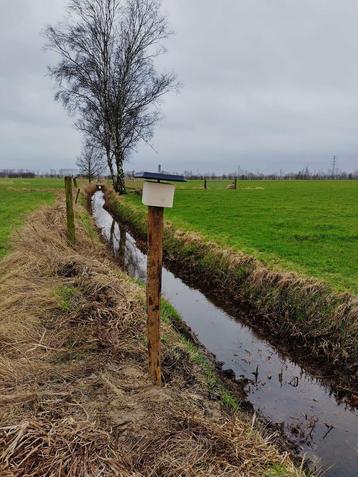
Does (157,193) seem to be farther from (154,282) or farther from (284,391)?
(284,391)

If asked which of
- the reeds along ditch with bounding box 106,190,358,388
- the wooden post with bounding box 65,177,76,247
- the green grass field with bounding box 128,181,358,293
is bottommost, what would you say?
the reeds along ditch with bounding box 106,190,358,388

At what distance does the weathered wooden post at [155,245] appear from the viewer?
372 cm

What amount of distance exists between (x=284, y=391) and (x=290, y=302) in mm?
2084

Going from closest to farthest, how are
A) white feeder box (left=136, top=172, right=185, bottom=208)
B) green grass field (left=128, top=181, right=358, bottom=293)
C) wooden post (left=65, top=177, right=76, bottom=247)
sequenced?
white feeder box (left=136, top=172, right=185, bottom=208) → green grass field (left=128, top=181, right=358, bottom=293) → wooden post (left=65, top=177, right=76, bottom=247)

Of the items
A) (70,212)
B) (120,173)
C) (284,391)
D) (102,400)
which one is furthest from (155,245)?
(120,173)

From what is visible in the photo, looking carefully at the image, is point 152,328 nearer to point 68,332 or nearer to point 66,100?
point 68,332

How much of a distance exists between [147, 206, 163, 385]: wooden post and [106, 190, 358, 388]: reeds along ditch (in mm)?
3176

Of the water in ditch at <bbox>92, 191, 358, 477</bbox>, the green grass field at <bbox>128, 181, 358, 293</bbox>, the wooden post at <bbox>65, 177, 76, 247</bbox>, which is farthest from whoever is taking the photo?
the wooden post at <bbox>65, 177, 76, 247</bbox>

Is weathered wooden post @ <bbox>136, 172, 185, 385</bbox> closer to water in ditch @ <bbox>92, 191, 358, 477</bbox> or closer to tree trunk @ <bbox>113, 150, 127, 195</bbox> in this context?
water in ditch @ <bbox>92, 191, 358, 477</bbox>

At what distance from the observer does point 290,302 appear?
24.1 feet

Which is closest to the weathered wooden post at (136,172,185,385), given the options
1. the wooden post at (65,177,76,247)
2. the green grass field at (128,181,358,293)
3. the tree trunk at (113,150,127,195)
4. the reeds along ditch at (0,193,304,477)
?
the reeds along ditch at (0,193,304,477)

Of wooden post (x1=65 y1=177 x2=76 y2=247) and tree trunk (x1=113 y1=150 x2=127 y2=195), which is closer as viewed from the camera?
wooden post (x1=65 y1=177 x2=76 y2=247)

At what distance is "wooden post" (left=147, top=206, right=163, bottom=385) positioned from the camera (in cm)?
392

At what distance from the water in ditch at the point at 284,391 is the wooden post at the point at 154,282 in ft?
6.10
